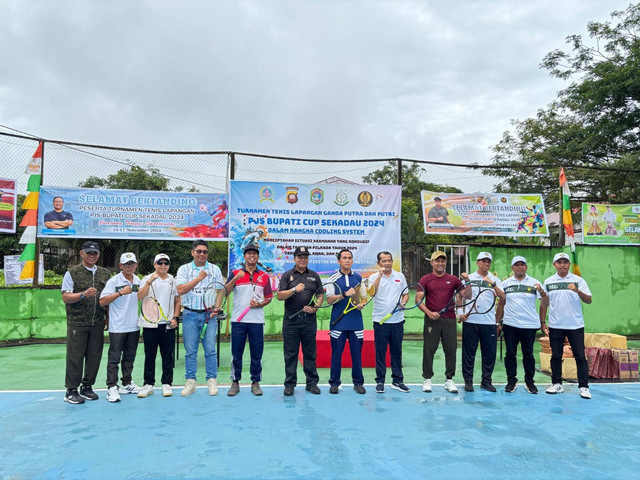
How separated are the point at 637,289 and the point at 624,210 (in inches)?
78.7

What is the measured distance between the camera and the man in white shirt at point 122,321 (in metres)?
5.56

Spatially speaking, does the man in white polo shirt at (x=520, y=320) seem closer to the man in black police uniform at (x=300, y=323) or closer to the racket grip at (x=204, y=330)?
the man in black police uniform at (x=300, y=323)

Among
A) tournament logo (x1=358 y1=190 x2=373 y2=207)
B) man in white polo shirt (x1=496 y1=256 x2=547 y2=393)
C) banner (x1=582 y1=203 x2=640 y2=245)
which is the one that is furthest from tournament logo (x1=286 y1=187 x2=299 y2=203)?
banner (x1=582 y1=203 x2=640 y2=245)

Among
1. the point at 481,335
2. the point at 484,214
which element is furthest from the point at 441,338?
the point at 484,214

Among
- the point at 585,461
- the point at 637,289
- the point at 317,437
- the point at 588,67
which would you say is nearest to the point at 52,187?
the point at 317,437

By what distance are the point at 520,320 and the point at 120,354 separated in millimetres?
5350

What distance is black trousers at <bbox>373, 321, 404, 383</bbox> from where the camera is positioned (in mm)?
6066

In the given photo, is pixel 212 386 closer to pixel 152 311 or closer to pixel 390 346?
pixel 152 311

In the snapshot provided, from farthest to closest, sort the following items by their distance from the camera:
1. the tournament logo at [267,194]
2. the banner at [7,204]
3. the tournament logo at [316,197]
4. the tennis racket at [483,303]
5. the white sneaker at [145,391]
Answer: the tournament logo at [316,197], the tournament logo at [267,194], the banner at [7,204], the tennis racket at [483,303], the white sneaker at [145,391]

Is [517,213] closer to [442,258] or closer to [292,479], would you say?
[442,258]

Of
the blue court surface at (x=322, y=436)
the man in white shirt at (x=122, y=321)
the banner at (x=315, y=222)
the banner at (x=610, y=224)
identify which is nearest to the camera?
the blue court surface at (x=322, y=436)

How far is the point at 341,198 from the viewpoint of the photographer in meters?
9.56

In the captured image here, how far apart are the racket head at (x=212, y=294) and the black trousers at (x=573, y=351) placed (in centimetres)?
458

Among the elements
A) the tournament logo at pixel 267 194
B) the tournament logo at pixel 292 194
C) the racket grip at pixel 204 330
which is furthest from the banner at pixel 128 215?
the racket grip at pixel 204 330
